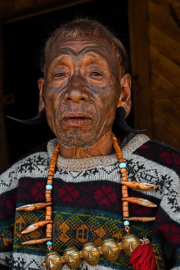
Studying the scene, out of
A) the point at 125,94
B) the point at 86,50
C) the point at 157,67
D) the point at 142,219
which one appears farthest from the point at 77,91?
the point at 157,67

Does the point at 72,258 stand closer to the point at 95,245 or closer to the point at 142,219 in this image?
the point at 95,245

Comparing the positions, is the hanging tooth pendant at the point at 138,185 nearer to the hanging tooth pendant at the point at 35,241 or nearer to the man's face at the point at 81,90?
the man's face at the point at 81,90

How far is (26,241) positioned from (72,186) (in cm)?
33

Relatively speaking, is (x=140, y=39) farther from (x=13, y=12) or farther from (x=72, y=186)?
(x=72, y=186)

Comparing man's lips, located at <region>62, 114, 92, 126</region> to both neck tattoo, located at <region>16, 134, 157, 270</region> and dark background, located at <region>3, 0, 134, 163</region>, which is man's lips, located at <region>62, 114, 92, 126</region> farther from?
dark background, located at <region>3, 0, 134, 163</region>

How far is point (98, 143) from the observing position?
182 cm

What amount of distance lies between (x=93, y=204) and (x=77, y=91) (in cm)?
51

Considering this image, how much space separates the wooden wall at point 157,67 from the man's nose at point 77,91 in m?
1.24

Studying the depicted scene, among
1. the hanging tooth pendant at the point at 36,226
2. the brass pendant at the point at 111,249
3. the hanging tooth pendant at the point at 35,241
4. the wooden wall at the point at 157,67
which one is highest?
the wooden wall at the point at 157,67

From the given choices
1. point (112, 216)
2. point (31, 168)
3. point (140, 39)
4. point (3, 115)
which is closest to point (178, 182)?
point (112, 216)

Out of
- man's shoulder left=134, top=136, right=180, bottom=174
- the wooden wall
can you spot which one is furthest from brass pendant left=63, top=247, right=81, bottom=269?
the wooden wall

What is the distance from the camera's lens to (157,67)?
9.32 ft

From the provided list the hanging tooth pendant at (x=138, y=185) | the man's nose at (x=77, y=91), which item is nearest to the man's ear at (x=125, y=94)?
the man's nose at (x=77, y=91)

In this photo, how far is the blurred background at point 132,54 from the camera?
2.79 m
